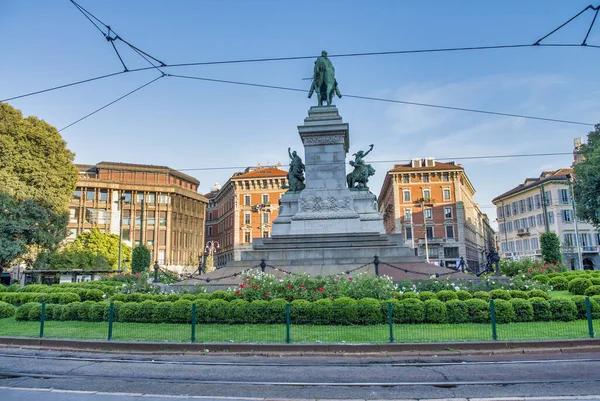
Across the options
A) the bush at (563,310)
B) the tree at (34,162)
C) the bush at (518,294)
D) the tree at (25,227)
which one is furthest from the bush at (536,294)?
the tree at (34,162)

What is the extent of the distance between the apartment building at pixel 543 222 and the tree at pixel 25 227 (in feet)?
183

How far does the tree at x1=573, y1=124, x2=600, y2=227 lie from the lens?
36531mm

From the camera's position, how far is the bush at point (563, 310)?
1365 cm

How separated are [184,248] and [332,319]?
77.4 meters

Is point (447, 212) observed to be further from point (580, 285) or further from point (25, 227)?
point (25, 227)

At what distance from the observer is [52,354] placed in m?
12.2

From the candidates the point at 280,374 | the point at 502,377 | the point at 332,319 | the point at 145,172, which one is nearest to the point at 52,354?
the point at 280,374

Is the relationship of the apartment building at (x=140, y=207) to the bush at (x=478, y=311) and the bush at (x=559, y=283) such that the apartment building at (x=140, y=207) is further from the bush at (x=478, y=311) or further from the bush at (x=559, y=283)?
the bush at (x=478, y=311)

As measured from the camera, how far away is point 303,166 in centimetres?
2586

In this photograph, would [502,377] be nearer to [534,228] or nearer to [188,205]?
[534,228]

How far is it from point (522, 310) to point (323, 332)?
6.15 metres

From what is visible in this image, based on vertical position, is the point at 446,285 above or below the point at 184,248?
below

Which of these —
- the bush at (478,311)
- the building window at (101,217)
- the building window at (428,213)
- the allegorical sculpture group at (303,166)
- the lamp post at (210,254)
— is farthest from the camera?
the building window at (428,213)

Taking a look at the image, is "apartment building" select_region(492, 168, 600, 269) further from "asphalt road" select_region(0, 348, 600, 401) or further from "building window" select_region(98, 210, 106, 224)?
"building window" select_region(98, 210, 106, 224)
